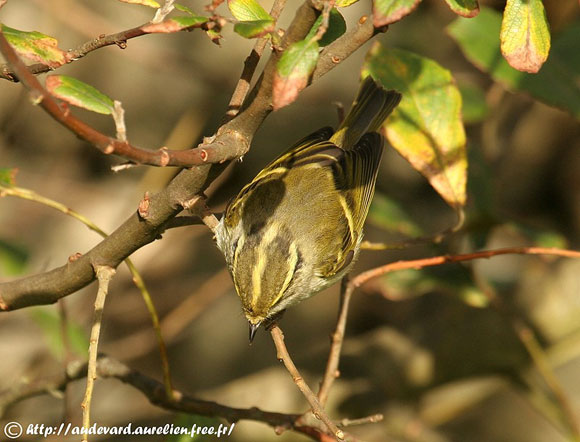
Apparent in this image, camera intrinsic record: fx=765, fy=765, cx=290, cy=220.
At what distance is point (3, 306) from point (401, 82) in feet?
4.40

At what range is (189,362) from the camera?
190 inches

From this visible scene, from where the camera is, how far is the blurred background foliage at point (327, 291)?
11.8 ft

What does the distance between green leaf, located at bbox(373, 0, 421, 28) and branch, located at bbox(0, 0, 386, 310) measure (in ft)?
0.23

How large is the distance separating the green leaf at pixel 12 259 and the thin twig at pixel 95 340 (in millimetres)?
1153

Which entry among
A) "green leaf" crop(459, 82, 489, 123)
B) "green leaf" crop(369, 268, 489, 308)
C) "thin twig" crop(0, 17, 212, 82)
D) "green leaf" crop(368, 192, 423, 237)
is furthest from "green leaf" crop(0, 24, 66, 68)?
"green leaf" crop(459, 82, 489, 123)

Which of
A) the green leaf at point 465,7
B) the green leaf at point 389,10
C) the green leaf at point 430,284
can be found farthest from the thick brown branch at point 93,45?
the green leaf at point 430,284

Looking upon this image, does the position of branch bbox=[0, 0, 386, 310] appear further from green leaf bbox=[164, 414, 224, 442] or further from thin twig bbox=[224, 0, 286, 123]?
green leaf bbox=[164, 414, 224, 442]

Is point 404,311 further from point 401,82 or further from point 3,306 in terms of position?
point 3,306

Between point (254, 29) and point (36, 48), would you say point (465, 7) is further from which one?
point (36, 48)

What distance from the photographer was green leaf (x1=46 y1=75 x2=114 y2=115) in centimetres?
145

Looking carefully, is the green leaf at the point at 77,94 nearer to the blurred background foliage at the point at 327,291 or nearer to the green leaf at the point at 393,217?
the blurred background foliage at the point at 327,291

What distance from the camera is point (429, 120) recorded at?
2.41 meters

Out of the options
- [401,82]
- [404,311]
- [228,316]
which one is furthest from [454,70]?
[401,82]

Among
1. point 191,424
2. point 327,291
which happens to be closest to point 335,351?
point 191,424
